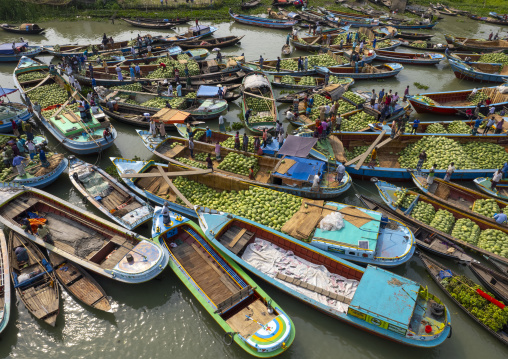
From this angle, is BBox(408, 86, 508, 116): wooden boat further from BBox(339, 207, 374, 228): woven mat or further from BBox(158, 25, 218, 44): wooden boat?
BBox(158, 25, 218, 44): wooden boat

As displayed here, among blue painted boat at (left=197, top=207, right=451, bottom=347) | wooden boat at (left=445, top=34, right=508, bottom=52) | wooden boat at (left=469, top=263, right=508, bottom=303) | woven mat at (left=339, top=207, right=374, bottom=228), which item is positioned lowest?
wooden boat at (left=469, top=263, right=508, bottom=303)

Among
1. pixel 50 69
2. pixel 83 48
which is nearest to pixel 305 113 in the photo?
pixel 50 69

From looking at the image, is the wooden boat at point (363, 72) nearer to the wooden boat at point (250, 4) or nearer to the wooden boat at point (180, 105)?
the wooden boat at point (180, 105)

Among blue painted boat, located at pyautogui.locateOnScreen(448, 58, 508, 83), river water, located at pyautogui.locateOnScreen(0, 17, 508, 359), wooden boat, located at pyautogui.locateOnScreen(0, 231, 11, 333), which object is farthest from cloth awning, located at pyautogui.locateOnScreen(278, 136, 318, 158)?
blue painted boat, located at pyautogui.locateOnScreen(448, 58, 508, 83)

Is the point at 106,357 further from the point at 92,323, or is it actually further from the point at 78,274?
the point at 78,274

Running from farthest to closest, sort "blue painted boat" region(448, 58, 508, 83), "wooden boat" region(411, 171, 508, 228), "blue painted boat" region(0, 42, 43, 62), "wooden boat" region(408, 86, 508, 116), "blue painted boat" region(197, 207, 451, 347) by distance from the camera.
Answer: "blue painted boat" region(0, 42, 43, 62) → "blue painted boat" region(448, 58, 508, 83) → "wooden boat" region(408, 86, 508, 116) → "wooden boat" region(411, 171, 508, 228) → "blue painted boat" region(197, 207, 451, 347)

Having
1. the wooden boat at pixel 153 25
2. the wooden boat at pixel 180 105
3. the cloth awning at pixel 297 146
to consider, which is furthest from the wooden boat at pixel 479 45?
the wooden boat at pixel 153 25
